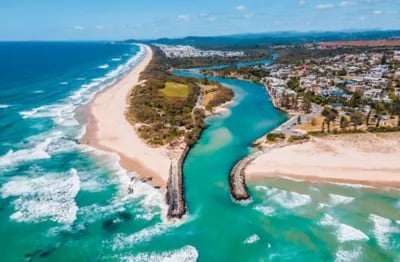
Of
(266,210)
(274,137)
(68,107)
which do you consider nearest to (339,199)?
(266,210)

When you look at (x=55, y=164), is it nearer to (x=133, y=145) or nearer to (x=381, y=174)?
(x=133, y=145)

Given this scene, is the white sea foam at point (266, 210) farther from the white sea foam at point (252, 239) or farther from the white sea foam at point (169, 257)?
the white sea foam at point (169, 257)

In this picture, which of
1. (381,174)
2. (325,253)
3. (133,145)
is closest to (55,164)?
(133,145)

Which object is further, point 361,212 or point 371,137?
point 371,137

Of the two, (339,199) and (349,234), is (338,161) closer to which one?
(339,199)

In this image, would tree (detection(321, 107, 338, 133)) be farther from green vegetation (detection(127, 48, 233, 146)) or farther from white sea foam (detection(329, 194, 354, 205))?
white sea foam (detection(329, 194, 354, 205))

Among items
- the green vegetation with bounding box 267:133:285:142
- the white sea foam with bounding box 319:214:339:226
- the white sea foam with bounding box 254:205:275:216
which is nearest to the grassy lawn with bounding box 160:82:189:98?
the green vegetation with bounding box 267:133:285:142

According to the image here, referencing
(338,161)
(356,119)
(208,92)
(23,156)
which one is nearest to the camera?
(338,161)
